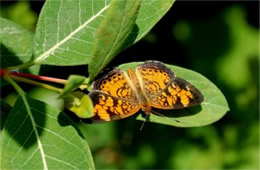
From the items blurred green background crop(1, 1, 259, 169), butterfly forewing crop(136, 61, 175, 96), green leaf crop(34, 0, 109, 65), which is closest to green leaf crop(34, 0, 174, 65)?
green leaf crop(34, 0, 109, 65)

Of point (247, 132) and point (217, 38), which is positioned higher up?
point (217, 38)

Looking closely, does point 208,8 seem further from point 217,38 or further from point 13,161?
point 13,161

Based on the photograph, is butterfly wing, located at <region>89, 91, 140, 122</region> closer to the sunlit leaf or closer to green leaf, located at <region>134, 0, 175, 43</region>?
green leaf, located at <region>134, 0, 175, 43</region>

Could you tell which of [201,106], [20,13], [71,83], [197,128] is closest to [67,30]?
[71,83]

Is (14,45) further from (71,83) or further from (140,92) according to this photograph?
(71,83)

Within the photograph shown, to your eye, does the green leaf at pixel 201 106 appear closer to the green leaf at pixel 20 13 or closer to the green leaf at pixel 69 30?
the green leaf at pixel 69 30

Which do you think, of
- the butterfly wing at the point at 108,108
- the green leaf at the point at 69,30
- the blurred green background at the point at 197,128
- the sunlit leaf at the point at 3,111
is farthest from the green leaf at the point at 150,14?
the blurred green background at the point at 197,128

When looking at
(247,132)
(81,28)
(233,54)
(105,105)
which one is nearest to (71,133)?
(105,105)
